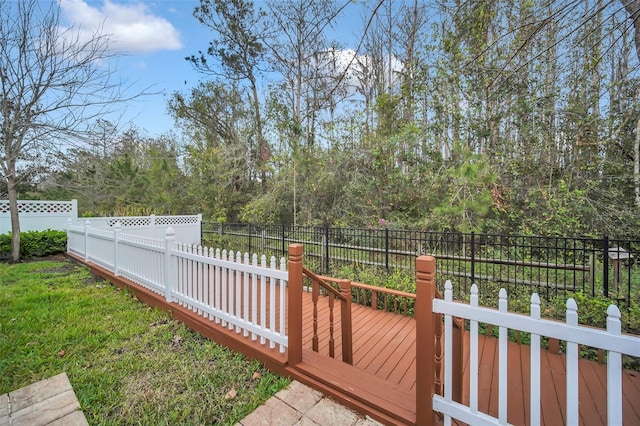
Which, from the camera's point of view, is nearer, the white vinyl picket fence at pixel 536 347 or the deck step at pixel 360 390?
the white vinyl picket fence at pixel 536 347

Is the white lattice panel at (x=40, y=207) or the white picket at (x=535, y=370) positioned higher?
the white lattice panel at (x=40, y=207)

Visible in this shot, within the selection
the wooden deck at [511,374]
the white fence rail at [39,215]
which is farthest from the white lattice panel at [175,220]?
the wooden deck at [511,374]

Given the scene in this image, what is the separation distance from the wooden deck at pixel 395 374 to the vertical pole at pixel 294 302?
12 cm

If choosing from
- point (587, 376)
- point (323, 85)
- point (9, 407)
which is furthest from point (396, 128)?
point (9, 407)

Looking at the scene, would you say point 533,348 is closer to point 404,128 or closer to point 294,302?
point 294,302

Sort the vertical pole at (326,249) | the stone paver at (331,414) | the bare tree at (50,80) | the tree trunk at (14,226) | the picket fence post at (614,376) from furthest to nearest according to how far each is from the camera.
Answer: the tree trunk at (14,226) → the vertical pole at (326,249) → the bare tree at (50,80) → the stone paver at (331,414) → the picket fence post at (614,376)

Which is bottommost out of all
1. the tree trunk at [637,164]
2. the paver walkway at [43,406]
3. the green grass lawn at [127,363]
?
the paver walkway at [43,406]

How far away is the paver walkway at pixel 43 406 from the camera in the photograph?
1809 mm

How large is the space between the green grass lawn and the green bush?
4841 millimetres

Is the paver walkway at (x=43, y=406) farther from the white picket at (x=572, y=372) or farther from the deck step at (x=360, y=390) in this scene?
the white picket at (x=572, y=372)

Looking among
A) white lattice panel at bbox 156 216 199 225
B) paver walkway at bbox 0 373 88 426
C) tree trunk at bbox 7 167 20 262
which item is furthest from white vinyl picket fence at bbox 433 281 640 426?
white lattice panel at bbox 156 216 199 225

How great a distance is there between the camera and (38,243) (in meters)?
7.61

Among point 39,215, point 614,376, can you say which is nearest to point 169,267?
point 614,376

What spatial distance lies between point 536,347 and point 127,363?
2964 millimetres
